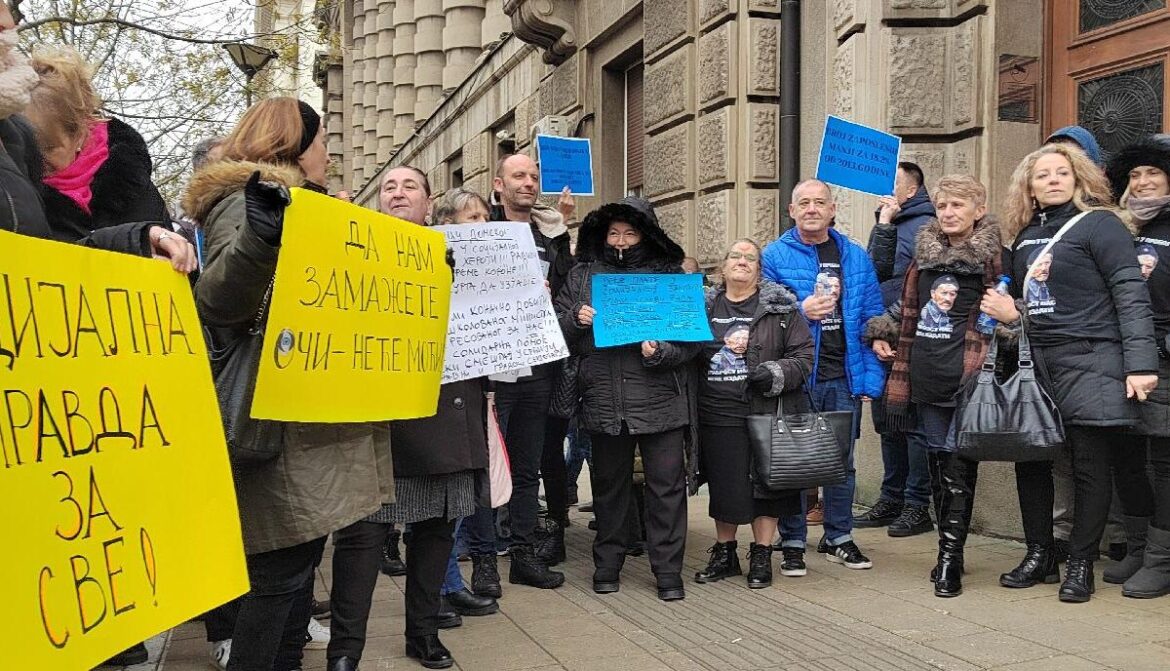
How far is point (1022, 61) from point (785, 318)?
9.76ft

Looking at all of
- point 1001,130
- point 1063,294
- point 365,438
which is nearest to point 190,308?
point 365,438

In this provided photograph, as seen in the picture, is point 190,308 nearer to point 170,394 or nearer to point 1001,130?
point 170,394

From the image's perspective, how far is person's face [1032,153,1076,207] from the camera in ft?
15.8

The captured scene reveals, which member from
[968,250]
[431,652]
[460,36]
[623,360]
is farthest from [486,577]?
[460,36]

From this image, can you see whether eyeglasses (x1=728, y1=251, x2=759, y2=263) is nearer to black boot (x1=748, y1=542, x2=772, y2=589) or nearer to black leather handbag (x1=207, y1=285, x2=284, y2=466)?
black boot (x1=748, y1=542, x2=772, y2=589)

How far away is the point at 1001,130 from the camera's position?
690cm

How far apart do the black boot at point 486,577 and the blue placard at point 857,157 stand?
9.12ft

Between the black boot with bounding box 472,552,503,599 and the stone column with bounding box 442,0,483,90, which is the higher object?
the stone column with bounding box 442,0,483,90

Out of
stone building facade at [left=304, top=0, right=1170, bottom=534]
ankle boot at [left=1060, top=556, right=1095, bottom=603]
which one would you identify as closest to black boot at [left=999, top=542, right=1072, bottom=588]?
ankle boot at [left=1060, top=556, right=1095, bottom=603]

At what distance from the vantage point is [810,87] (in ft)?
28.6

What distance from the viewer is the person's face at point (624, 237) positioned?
5.21 m

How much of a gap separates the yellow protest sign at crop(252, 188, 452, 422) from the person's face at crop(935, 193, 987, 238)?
273 cm

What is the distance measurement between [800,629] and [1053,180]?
230cm

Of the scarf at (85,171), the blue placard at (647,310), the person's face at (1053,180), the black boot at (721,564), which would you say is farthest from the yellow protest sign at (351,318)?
the person's face at (1053,180)
